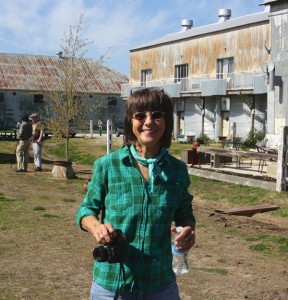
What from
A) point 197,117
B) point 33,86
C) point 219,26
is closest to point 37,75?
point 33,86

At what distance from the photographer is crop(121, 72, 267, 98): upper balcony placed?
30.1 m

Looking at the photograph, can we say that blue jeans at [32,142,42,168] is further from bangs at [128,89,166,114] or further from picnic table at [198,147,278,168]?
bangs at [128,89,166,114]

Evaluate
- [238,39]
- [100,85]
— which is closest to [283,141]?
[238,39]

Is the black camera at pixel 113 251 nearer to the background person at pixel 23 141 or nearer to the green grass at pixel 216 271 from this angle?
the green grass at pixel 216 271

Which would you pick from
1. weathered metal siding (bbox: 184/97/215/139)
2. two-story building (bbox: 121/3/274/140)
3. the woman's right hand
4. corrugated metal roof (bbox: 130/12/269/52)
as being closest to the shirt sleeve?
the woman's right hand

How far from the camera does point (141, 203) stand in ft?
10.0

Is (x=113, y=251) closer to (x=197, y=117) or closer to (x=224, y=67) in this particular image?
(x=224, y=67)

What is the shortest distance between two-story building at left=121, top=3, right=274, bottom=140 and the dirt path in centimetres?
1695

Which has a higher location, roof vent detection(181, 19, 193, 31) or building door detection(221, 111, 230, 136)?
roof vent detection(181, 19, 193, 31)

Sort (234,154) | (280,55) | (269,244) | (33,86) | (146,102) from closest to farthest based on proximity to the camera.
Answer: (146,102)
(269,244)
(234,154)
(280,55)
(33,86)

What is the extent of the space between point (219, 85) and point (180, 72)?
19.5 ft

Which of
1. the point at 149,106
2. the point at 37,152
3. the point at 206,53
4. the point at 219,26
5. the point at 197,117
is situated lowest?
the point at 37,152

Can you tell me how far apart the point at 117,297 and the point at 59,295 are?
3132 millimetres

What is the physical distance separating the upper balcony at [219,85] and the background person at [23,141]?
45.0 ft
